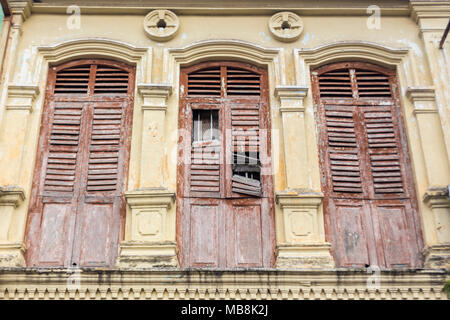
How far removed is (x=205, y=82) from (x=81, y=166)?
1.85 meters

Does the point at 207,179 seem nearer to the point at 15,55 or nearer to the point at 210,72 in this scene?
the point at 210,72

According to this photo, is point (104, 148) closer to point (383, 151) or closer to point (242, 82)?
point (242, 82)

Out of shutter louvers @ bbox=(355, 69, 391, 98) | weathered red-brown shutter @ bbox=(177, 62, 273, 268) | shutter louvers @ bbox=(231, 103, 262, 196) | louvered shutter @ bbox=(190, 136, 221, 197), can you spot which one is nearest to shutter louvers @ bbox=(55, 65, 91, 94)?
weathered red-brown shutter @ bbox=(177, 62, 273, 268)

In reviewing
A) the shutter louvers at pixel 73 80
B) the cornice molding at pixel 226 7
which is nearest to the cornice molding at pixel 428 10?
the cornice molding at pixel 226 7

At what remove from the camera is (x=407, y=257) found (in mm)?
7426

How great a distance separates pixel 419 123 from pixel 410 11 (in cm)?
169

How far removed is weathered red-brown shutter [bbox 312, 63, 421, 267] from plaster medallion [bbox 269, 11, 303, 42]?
56cm

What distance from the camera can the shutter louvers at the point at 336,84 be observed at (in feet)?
27.7

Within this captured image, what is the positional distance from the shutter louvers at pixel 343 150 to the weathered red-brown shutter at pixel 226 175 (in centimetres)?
77

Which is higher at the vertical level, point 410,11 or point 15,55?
point 410,11

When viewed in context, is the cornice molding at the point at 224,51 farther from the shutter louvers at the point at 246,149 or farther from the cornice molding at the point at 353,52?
the shutter louvers at the point at 246,149

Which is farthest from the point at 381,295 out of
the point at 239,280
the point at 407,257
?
the point at 239,280

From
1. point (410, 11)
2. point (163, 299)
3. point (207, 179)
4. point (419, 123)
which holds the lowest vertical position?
point (163, 299)

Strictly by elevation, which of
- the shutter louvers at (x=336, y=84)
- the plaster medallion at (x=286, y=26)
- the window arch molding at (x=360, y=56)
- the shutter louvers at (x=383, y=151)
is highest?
the plaster medallion at (x=286, y=26)
